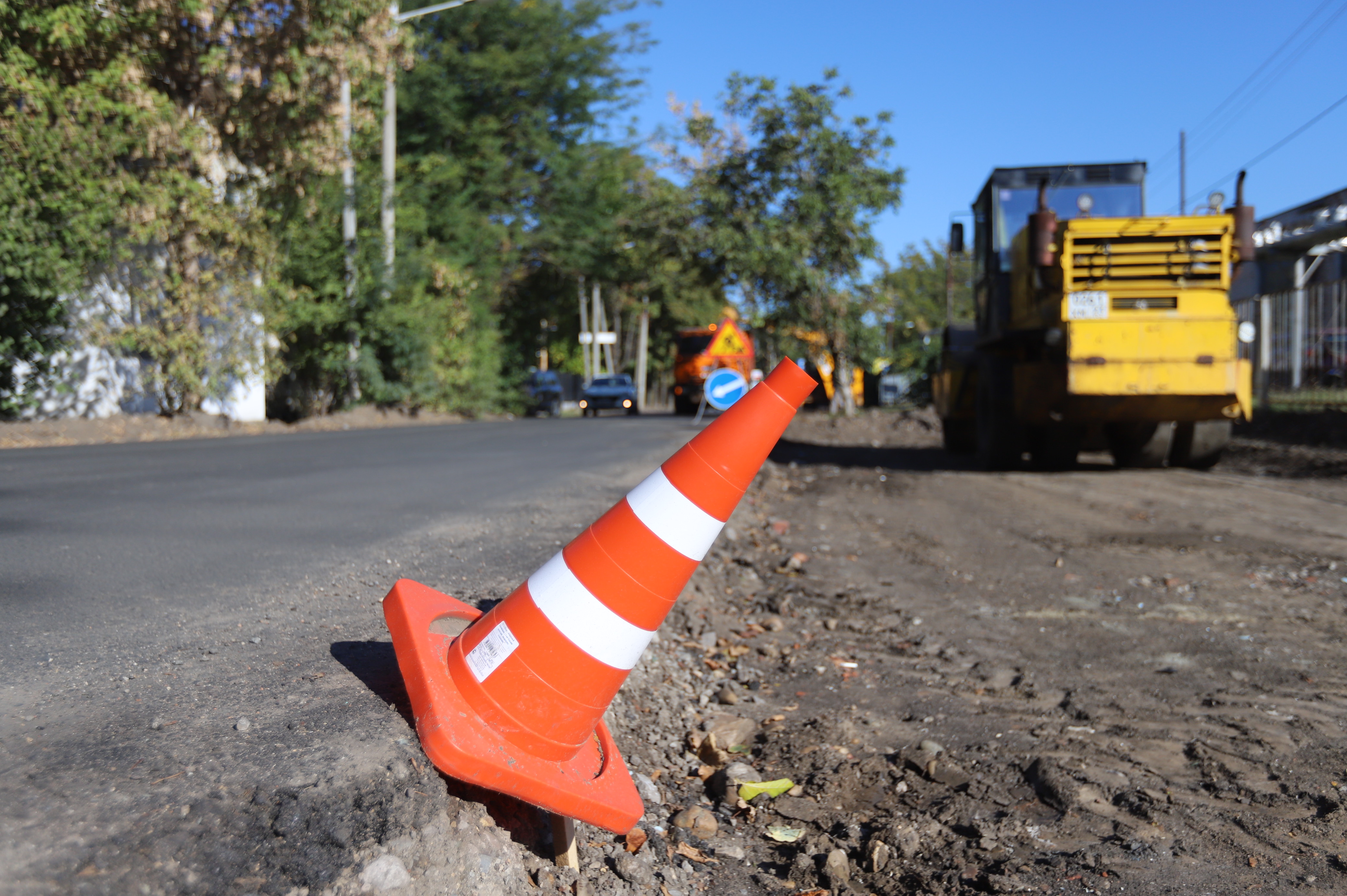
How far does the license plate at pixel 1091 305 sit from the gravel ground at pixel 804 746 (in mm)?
4167

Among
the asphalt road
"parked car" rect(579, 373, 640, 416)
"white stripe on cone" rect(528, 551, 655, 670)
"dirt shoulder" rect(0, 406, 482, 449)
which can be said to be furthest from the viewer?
"parked car" rect(579, 373, 640, 416)

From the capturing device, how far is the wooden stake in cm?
241

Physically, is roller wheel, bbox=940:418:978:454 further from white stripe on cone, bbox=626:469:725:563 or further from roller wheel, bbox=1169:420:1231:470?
white stripe on cone, bbox=626:469:725:563

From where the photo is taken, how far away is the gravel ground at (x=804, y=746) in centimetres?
220

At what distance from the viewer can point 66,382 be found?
54.5 feet

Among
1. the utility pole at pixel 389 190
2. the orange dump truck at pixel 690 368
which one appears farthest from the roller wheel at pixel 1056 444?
the orange dump truck at pixel 690 368

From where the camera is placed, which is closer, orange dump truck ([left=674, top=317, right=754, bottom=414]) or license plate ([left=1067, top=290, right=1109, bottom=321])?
license plate ([left=1067, top=290, right=1109, bottom=321])

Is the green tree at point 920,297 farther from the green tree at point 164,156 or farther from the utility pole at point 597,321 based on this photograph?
the green tree at point 164,156

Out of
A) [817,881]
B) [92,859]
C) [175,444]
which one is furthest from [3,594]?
[175,444]

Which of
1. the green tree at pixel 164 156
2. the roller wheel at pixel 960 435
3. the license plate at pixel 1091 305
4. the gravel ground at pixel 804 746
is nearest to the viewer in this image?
the gravel ground at pixel 804 746

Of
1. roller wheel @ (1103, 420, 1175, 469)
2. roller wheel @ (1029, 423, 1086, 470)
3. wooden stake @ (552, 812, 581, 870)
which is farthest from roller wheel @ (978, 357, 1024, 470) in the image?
wooden stake @ (552, 812, 581, 870)

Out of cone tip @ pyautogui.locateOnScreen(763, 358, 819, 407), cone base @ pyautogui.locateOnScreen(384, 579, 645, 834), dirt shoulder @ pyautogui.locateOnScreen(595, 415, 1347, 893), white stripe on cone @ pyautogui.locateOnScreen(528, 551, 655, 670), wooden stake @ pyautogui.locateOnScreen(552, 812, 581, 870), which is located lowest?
dirt shoulder @ pyautogui.locateOnScreen(595, 415, 1347, 893)

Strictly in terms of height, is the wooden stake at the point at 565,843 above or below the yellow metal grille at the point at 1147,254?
below

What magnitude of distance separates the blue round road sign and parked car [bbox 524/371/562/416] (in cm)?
2239
